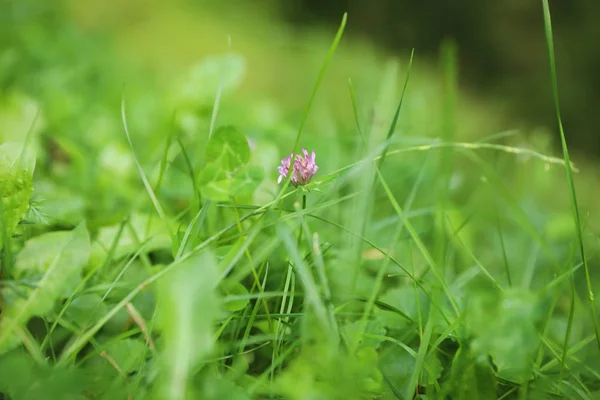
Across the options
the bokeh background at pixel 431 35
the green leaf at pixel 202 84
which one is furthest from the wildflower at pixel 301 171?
the bokeh background at pixel 431 35

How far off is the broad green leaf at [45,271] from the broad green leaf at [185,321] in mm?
152

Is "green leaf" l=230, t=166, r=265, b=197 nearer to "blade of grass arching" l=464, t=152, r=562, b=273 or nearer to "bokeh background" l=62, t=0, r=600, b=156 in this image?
"blade of grass arching" l=464, t=152, r=562, b=273

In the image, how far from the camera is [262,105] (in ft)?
5.88

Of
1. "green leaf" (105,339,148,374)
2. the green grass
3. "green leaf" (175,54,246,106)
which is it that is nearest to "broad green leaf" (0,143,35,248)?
the green grass

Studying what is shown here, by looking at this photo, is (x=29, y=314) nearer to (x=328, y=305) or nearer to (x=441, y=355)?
(x=328, y=305)

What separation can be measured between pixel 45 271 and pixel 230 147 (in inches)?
9.2

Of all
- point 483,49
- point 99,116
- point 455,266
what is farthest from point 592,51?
point 99,116

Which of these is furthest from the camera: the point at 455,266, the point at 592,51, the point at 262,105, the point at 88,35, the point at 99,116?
the point at 592,51

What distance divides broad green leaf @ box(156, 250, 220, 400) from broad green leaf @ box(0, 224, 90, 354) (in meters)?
0.15

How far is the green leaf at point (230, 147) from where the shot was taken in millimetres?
518

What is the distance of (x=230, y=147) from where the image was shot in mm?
523

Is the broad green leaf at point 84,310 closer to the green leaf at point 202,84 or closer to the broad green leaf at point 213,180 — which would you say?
the broad green leaf at point 213,180

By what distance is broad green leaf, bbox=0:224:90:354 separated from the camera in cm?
45

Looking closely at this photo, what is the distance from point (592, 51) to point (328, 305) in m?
2.69
